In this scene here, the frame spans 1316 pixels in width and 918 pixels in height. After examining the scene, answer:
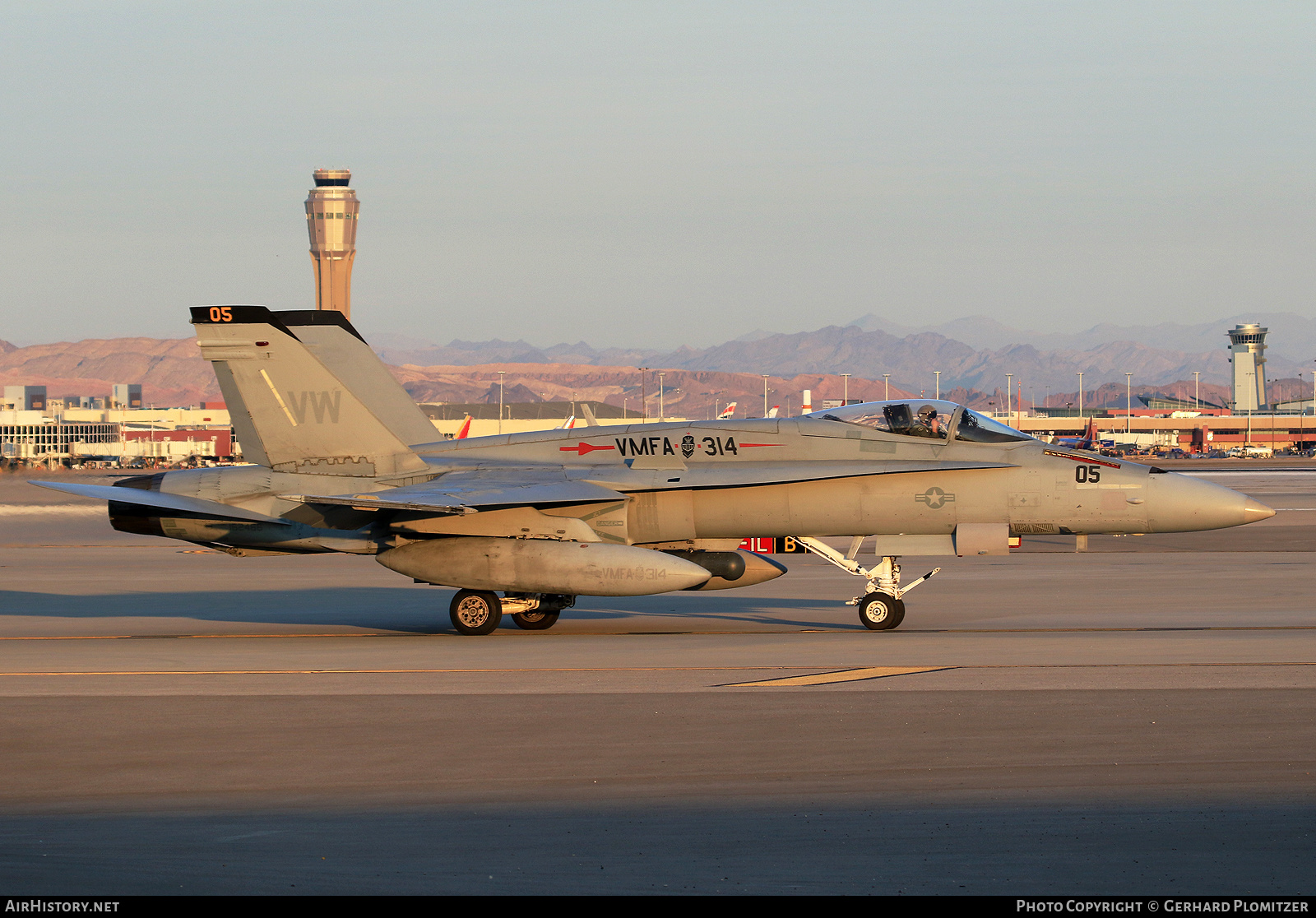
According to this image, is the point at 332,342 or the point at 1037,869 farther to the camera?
the point at 332,342

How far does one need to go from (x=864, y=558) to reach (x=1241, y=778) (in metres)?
22.2

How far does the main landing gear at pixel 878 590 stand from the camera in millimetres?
17719

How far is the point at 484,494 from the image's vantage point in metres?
Result: 17.5

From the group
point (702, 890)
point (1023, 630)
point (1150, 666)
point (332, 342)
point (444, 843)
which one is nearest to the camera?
point (702, 890)

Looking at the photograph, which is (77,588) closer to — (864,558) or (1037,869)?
(864,558)

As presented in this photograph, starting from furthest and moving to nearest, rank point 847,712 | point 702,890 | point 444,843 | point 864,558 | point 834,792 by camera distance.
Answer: point 864,558 < point 847,712 < point 834,792 < point 444,843 < point 702,890

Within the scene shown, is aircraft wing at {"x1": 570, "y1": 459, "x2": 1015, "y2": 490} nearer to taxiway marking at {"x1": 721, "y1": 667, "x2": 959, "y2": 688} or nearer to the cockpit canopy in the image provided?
the cockpit canopy

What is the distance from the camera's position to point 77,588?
82.0 feet

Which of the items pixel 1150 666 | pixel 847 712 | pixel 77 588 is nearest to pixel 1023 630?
pixel 1150 666

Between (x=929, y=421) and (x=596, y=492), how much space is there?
4.87 metres

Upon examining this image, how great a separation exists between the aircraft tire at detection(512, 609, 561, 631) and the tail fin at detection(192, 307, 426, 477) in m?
3.02

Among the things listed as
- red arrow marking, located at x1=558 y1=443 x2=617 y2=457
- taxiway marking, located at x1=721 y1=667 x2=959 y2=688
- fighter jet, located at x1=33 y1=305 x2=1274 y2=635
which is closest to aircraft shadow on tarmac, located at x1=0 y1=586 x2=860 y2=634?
fighter jet, located at x1=33 y1=305 x2=1274 y2=635

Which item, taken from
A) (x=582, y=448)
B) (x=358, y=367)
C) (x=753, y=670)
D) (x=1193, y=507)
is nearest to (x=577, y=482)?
(x=582, y=448)

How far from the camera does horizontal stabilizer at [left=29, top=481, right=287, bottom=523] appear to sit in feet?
58.7
